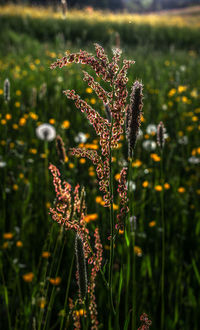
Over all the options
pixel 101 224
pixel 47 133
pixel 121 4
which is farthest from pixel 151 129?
pixel 121 4

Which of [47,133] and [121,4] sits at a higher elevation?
[121,4]

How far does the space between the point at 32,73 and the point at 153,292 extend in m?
3.28

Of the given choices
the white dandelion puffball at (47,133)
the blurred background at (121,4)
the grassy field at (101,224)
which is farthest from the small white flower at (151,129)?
the blurred background at (121,4)

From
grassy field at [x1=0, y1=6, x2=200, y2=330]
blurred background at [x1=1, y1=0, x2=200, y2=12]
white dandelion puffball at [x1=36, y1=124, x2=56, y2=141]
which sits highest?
blurred background at [x1=1, y1=0, x2=200, y2=12]

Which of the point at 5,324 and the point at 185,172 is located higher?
the point at 185,172

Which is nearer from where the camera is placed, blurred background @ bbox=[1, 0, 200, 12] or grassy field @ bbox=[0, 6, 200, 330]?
grassy field @ bbox=[0, 6, 200, 330]

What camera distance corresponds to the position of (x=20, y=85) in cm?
325

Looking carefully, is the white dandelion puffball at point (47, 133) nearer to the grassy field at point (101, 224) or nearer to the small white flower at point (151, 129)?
the grassy field at point (101, 224)

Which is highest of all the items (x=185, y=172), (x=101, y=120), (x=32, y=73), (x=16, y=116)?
(x=32, y=73)

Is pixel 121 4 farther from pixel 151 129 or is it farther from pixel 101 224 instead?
pixel 101 224

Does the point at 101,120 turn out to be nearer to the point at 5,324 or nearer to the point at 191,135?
the point at 5,324

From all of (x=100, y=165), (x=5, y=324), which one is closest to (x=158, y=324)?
(x=5, y=324)

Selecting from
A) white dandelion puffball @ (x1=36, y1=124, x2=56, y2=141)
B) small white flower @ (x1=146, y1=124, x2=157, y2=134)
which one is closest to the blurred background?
small white flower @ (x1=146, y1=124, x2=157, y2=134)

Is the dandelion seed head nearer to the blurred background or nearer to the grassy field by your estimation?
the grassy field
